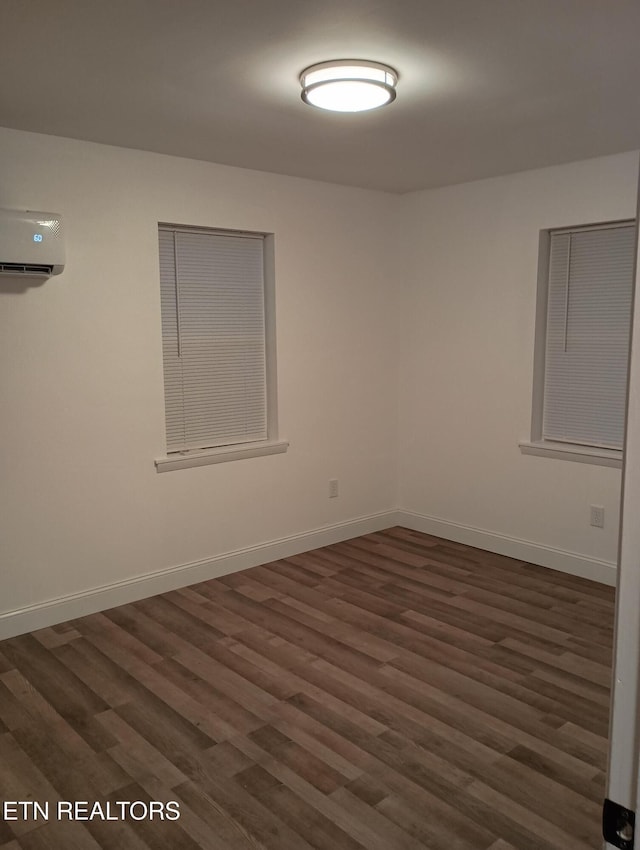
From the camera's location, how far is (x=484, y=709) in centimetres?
299

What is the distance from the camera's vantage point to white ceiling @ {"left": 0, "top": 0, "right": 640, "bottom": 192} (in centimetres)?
221

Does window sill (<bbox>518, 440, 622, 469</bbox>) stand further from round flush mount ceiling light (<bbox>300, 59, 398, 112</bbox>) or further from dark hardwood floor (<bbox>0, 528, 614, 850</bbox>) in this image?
round flush mount ceiling light (<bbox>300, 59, 398, 112</bbox>)

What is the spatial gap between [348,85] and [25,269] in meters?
1.80

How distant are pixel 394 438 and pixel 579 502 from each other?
156 centimetres

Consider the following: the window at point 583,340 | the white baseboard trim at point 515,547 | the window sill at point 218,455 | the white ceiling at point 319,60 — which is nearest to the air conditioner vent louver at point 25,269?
the white ceiling at point 319,60

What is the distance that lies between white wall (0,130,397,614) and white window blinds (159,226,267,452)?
150 millimetres

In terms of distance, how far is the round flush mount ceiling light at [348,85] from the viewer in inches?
105

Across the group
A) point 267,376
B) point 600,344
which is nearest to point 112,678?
point 267,376

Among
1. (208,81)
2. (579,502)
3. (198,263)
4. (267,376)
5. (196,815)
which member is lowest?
(196,815)

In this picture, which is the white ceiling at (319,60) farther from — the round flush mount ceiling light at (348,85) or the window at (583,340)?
the window at (583,340)

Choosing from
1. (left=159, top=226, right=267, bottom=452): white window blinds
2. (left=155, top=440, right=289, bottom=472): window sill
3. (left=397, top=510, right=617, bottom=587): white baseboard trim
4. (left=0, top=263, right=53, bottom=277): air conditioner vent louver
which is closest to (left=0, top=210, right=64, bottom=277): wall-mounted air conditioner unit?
(left=0, top=263, right=53, bottom=277): air conditioner vent louver

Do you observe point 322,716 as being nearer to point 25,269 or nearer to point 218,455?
point 218,455

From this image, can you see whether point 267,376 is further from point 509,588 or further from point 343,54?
→ point 343,54

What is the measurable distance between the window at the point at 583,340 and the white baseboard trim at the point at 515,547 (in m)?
0.67
